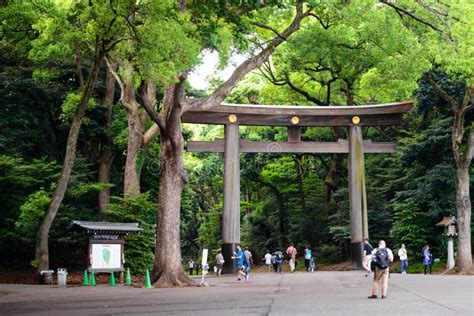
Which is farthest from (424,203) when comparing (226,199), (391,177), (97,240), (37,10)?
(37,10)

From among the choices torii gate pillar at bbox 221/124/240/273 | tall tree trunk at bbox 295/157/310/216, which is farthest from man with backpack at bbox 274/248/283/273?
tall tree trunk at bbox 295/157/310/216

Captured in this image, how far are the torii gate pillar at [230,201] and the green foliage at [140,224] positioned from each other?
135 inches

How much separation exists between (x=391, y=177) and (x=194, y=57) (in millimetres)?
21640

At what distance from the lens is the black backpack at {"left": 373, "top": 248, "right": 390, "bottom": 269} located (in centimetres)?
1276

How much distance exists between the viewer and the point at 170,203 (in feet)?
60.7

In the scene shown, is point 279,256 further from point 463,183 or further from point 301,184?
point 463,183

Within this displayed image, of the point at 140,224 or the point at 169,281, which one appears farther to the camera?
the point at 140,224

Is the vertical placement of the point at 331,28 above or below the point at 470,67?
above

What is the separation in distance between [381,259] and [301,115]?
15911 mm

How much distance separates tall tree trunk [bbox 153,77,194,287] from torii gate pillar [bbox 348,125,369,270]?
468 inches

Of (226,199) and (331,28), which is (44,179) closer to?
(226,199)

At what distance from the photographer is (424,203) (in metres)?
29.0

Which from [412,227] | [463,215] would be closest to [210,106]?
[463,215]

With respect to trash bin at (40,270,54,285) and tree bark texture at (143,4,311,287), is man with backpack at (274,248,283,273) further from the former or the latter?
tree bark texture at (143,4,311,287)
